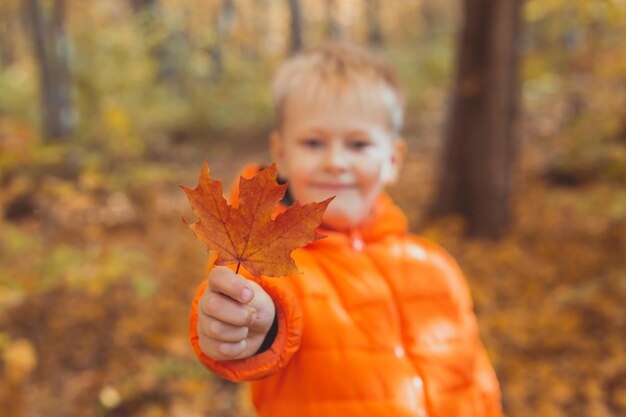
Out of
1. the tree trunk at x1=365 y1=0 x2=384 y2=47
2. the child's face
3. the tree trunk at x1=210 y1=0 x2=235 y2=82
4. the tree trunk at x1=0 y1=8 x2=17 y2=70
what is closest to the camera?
the child's face

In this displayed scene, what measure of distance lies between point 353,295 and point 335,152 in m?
0.37

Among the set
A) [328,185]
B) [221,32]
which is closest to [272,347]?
[328,185]

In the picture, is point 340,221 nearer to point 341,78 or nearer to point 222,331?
point 341,78

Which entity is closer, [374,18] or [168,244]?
[168,244]

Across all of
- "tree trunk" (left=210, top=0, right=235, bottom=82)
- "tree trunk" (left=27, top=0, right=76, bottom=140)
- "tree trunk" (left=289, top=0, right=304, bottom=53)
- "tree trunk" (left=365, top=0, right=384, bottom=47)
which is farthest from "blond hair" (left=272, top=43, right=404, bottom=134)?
"tree trunk" (left=365, top=0, right=384, bottom=47)

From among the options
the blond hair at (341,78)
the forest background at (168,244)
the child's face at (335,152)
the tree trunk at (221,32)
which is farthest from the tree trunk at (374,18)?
the child's face at (335,152)

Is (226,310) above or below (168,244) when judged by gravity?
above

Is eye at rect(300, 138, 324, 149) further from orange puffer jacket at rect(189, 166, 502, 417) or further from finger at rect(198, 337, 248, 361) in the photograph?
finger at rect(198, 337, 248, 361)

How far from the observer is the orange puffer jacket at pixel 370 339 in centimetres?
117

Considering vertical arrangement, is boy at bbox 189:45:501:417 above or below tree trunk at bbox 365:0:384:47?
below

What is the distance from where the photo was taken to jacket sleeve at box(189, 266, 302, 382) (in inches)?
38.2

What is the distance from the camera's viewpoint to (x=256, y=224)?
752 mm

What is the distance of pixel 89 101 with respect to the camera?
5441 millimetres

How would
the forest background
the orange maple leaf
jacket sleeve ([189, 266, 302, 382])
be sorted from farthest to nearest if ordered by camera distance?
the forest background → jacket sleeve ([189, 266, 302, 382]) → the orange maple leaf
